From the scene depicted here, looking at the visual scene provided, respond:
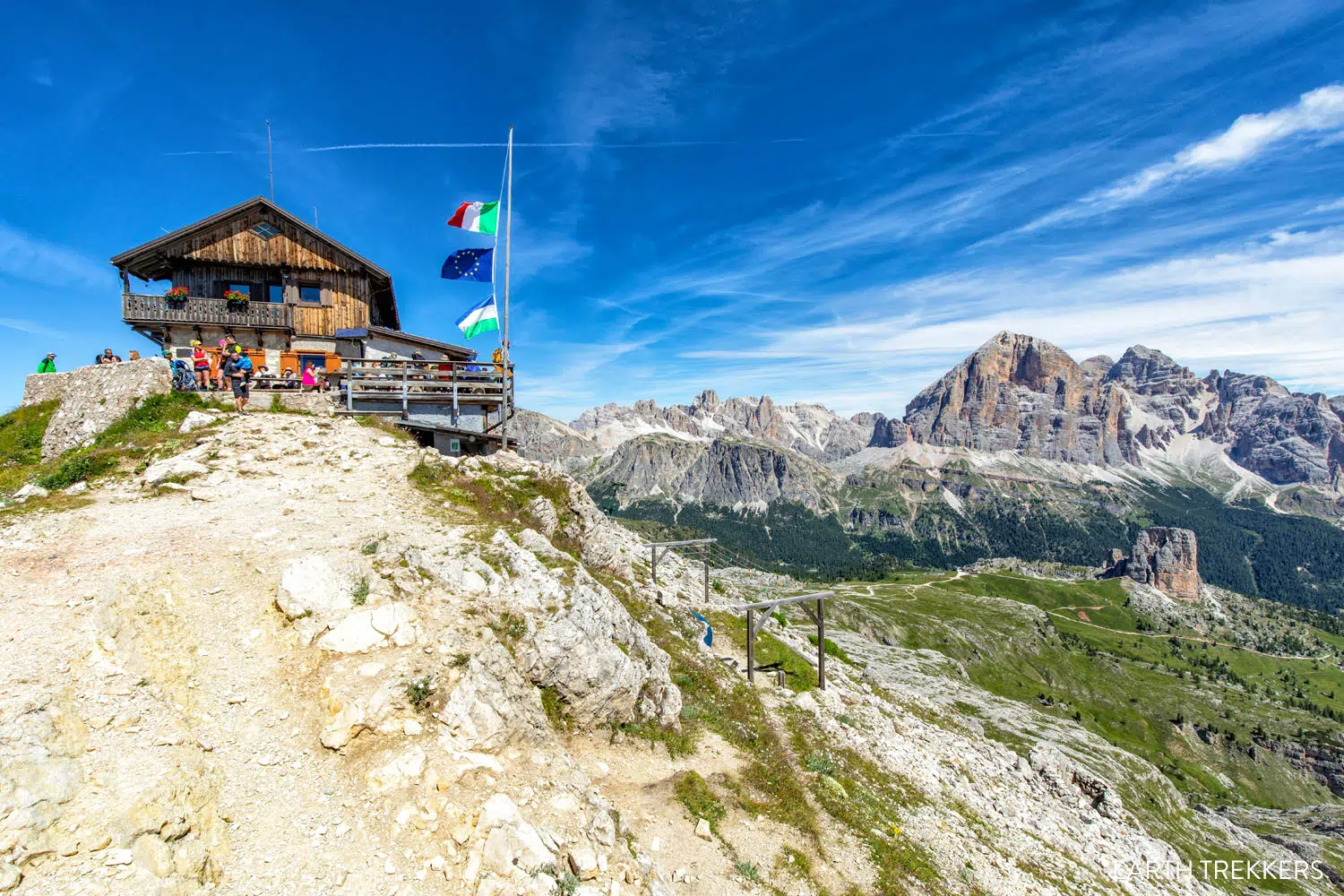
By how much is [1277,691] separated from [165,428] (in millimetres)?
287889

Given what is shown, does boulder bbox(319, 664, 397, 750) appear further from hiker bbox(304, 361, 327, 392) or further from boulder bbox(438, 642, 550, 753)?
hiker bbox(304, 361, 327, 392)

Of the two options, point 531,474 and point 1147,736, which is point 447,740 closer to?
point 531,474

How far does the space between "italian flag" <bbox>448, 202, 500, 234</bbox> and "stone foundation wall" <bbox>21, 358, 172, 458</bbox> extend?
619 inches

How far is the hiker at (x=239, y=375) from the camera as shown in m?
26.7

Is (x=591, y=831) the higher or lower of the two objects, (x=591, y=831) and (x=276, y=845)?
the lower

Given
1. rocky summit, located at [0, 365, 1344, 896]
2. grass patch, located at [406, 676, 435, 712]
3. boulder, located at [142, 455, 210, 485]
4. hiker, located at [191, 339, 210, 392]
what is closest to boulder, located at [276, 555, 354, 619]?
rocky summit, located at [0, 365, 1344, 896]

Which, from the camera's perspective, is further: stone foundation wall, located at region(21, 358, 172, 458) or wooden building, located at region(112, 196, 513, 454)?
wooden building, located at region(112, 196, 513, 454)

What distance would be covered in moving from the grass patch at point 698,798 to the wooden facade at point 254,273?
3841 centimetres

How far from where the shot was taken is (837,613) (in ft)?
594

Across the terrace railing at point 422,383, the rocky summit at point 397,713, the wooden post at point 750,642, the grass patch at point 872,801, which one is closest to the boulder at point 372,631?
the rocky summit at point 397,713

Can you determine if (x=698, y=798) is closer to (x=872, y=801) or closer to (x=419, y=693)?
(x=872, y=801)

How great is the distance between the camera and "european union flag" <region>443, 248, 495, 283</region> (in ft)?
95.7

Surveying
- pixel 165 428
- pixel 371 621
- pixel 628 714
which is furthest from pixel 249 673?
pixel 165 428

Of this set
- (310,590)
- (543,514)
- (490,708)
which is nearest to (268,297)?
(543,514)
